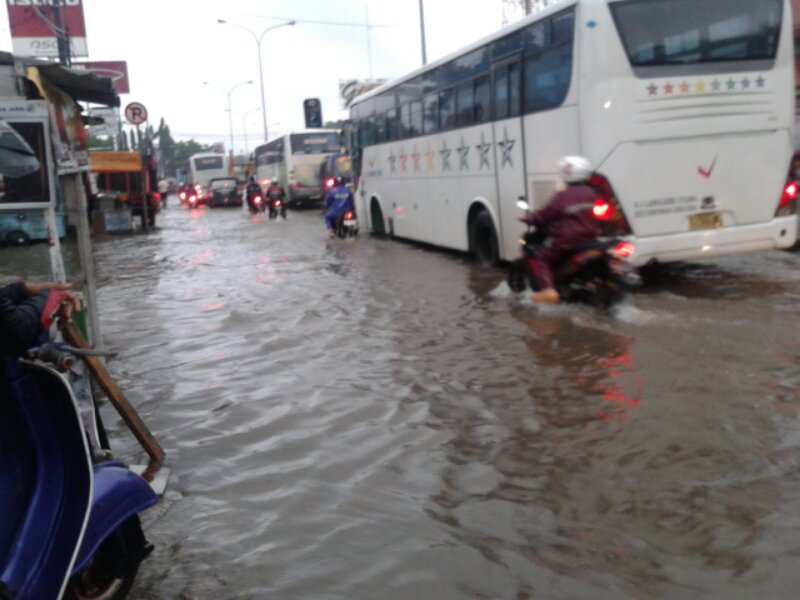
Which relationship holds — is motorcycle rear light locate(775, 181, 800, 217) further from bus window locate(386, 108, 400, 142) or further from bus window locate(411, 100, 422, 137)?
bus window locate(386, 108, 400, 142)

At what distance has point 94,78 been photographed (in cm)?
795

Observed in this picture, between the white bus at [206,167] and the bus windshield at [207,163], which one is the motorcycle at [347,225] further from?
the bus windshield at [207,163]

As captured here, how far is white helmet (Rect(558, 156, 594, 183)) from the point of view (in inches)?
315

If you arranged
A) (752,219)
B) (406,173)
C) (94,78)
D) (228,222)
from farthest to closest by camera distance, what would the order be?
(228,222) < (406,173) < (752,219) < (94,78)

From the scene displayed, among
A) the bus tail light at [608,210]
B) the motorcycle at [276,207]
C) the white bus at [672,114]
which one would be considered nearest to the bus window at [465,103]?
the white bus at [672,114]

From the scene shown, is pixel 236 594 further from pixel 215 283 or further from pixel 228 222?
pixel 228 222

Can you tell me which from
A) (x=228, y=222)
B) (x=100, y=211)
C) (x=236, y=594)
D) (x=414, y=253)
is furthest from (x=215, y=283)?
(x=228, y=222)

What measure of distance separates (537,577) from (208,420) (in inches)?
117

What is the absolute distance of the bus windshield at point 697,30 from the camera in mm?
8219

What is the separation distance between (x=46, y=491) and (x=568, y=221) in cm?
610

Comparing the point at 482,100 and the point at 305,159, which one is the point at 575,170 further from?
the point at 305,159

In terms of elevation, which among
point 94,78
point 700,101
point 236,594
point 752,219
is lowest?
point 236,594

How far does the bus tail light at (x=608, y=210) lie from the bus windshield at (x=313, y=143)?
27.0 meters

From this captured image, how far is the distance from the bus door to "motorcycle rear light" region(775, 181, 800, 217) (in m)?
2.75
